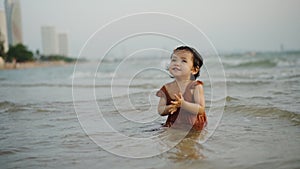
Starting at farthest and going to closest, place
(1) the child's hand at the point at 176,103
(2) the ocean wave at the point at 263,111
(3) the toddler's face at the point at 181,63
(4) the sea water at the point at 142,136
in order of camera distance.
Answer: (2) the ocean wave at the point at 263,111 → (3) the toddler's face at the point at 181,63 → (1) the child's hand at the point at 176,103 → (4) the sea water at the point at 142,136

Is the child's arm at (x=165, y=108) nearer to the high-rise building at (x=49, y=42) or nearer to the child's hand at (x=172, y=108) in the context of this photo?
the child's hand at (x=172, y=108)

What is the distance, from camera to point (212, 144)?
265 cm

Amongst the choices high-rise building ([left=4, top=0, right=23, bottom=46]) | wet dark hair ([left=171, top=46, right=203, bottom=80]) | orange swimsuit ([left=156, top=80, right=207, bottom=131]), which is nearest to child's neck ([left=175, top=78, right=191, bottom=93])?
orange swimsuit ([left=156, top=80, right=207, bottom=131])

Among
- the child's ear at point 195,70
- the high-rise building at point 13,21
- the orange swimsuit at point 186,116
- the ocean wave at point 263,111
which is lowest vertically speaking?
the ocean wave at point 263,111

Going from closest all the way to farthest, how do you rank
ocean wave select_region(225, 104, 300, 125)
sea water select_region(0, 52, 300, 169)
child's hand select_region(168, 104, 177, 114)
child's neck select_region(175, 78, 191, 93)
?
sea water select_region(0, 52, 300, 169)
child's hand select_region(168, 104, 177, 114)
child's neck select_region(175, 78, 191, 93)
ocean wave select_region(225, 104, 300, 125)

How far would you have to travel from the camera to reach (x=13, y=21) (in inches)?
2052

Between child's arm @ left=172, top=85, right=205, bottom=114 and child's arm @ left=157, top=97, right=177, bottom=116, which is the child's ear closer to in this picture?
child's arm @ left=172, top=85, right=205, bottom=114

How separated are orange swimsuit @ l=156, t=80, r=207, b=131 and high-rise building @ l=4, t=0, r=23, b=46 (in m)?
41.1

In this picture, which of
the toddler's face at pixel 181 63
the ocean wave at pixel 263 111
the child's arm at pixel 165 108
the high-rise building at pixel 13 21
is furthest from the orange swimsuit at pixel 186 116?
the high-rise building at pixel 13 21

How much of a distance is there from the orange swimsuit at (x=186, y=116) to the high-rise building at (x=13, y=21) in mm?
41112

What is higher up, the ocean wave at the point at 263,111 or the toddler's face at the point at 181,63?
the toddler's face at the point at 181,63

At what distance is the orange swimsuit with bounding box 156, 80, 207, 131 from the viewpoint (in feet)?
9.61

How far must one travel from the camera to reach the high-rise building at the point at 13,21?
145 feet

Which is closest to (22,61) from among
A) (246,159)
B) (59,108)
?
(59,108)
